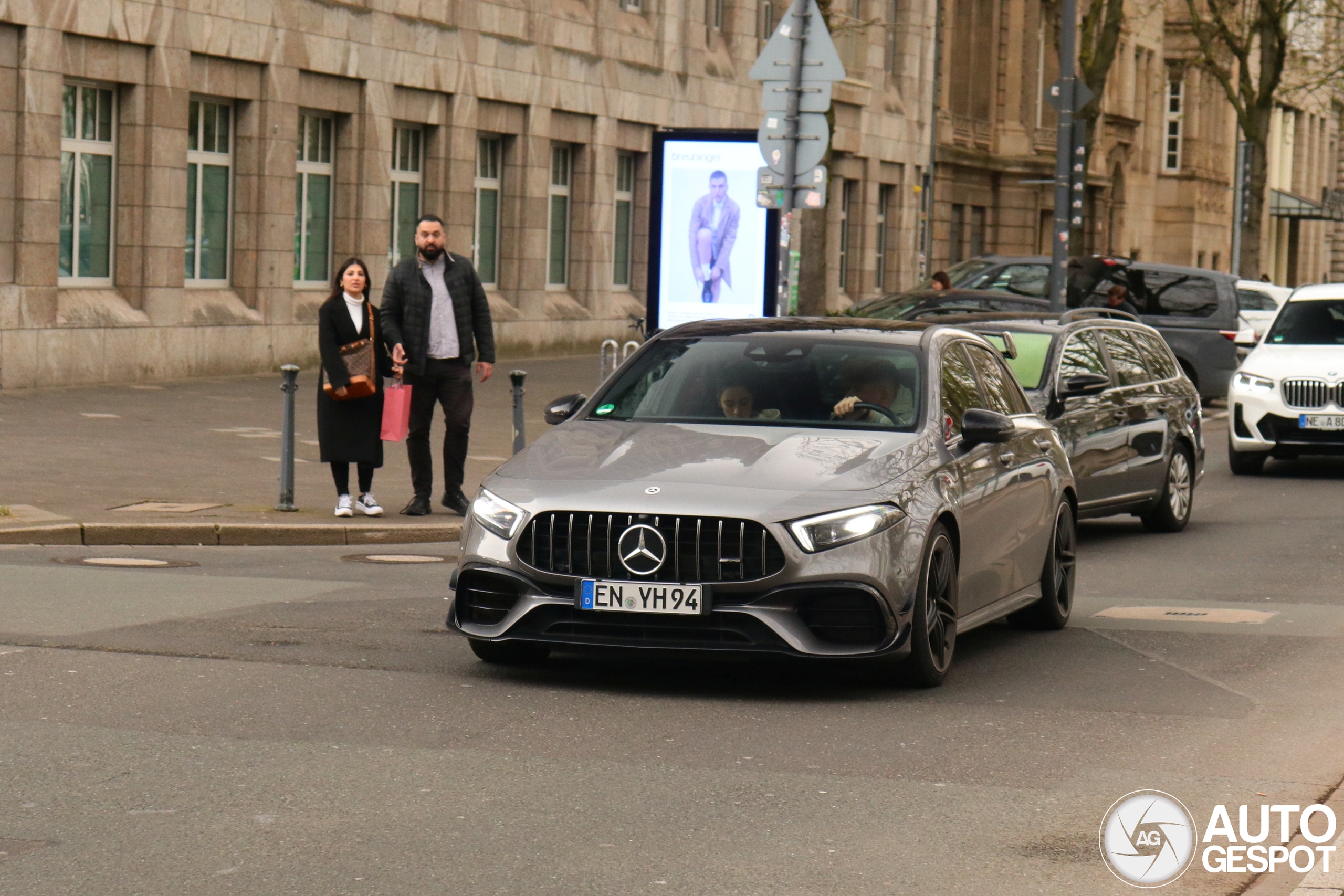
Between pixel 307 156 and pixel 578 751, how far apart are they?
22065 millimetres

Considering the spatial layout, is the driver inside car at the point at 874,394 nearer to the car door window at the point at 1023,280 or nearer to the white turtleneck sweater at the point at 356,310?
the white turtleneck sweater at the point at 356,310

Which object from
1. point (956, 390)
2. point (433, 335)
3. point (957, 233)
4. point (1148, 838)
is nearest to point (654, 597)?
point (956, 390)

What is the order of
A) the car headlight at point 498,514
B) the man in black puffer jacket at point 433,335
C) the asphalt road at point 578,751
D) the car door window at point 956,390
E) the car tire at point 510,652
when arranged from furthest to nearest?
the man in black puffer jacket at point 433,335
the car door window at point 956,390
the car tire at point 510,652
the car headlight at point 498,514
the asphalt road at point 578,751

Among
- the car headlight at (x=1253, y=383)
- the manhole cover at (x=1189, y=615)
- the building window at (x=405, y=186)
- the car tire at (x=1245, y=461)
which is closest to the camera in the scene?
the manhole cover at (x=1189, y=615)

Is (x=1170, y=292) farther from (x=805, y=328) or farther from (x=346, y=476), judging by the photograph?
(x=805, y=328)

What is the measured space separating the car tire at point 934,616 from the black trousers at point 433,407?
6174 millimetres

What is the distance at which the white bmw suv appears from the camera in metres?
19.7

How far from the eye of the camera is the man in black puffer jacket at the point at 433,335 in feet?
47.2

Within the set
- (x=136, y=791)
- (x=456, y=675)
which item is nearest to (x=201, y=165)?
(x=456, y=675)

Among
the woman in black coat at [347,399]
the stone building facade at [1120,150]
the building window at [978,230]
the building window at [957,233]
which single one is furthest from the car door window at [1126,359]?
the building window at [978,230]

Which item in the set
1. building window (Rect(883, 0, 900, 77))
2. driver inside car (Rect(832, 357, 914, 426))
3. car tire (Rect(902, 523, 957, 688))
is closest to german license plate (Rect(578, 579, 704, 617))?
car tire (Rect(902, 523, 957, 688))

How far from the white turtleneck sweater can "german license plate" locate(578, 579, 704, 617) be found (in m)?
6.34

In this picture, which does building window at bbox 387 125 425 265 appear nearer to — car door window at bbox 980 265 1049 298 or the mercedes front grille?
car door window at bbox 980 265 1049 298

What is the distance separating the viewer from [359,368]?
14.1 m
